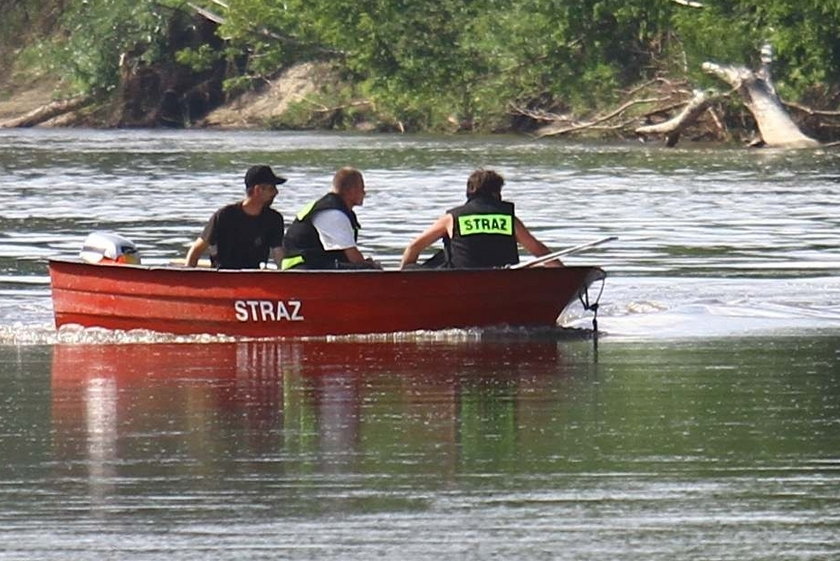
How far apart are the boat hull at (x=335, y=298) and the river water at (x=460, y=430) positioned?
0.43 ft

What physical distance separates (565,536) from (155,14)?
67.2 meters

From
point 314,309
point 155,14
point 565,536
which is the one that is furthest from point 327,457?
point 155,14

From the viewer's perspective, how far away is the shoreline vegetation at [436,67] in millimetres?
54156

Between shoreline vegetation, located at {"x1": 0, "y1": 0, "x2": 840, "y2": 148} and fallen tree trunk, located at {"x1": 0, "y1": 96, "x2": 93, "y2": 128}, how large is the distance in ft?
0.20

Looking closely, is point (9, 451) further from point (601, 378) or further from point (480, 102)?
point (480, 102)

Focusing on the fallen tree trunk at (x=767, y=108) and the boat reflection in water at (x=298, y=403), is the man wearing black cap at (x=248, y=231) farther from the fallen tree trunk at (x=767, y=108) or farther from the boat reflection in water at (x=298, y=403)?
Answer: the fallen tree trunk at (x=767, y=108)

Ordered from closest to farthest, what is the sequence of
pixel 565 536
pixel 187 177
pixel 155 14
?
pixel 565 536 < pixel 187 177 < pixel 155 14

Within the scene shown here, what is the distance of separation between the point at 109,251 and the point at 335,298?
5.97 feet

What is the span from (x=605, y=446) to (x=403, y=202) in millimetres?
22856

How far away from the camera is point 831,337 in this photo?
1603cm

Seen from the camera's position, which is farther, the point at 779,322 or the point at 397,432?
the point at 779,322

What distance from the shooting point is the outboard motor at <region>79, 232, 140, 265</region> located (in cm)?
1705

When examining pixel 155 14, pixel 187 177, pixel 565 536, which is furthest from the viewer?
pixel 155 14

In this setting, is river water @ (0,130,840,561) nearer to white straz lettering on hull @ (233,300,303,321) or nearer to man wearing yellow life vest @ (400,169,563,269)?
white straz lettering on hull @ (233,300,303,321)
